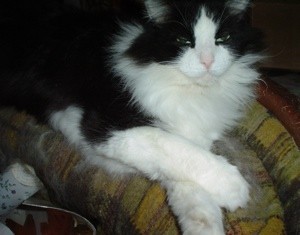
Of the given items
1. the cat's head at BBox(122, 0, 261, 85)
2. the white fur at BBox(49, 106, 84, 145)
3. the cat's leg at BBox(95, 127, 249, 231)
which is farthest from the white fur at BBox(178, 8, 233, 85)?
the white fur at BBox(49, 106, 84, 145)

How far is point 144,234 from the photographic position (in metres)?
1.07

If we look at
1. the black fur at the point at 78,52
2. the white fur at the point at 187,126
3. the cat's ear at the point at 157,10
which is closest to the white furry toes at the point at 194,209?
the white fur at the point at 187,126

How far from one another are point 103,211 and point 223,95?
594 mm

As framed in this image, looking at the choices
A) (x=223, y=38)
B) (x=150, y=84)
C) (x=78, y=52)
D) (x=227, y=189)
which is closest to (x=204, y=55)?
(x=223, y=38)

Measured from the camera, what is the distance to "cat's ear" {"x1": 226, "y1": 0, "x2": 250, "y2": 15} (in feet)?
3.81

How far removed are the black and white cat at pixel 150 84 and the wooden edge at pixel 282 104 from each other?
0.06 metres

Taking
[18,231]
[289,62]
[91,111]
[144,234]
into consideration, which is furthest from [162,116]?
[289,62]

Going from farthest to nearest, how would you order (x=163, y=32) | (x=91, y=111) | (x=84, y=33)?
(x=84, y=33) < (x=91, y=111) < (x=163, y=32)

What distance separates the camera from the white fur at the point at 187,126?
3.32ft

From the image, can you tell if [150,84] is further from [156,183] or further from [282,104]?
[282,104]

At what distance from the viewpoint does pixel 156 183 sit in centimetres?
112

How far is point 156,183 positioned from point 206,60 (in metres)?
0.41

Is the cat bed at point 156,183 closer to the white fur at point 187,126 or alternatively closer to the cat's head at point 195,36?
the white fur at point 187,126

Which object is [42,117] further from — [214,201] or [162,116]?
[214,201]
